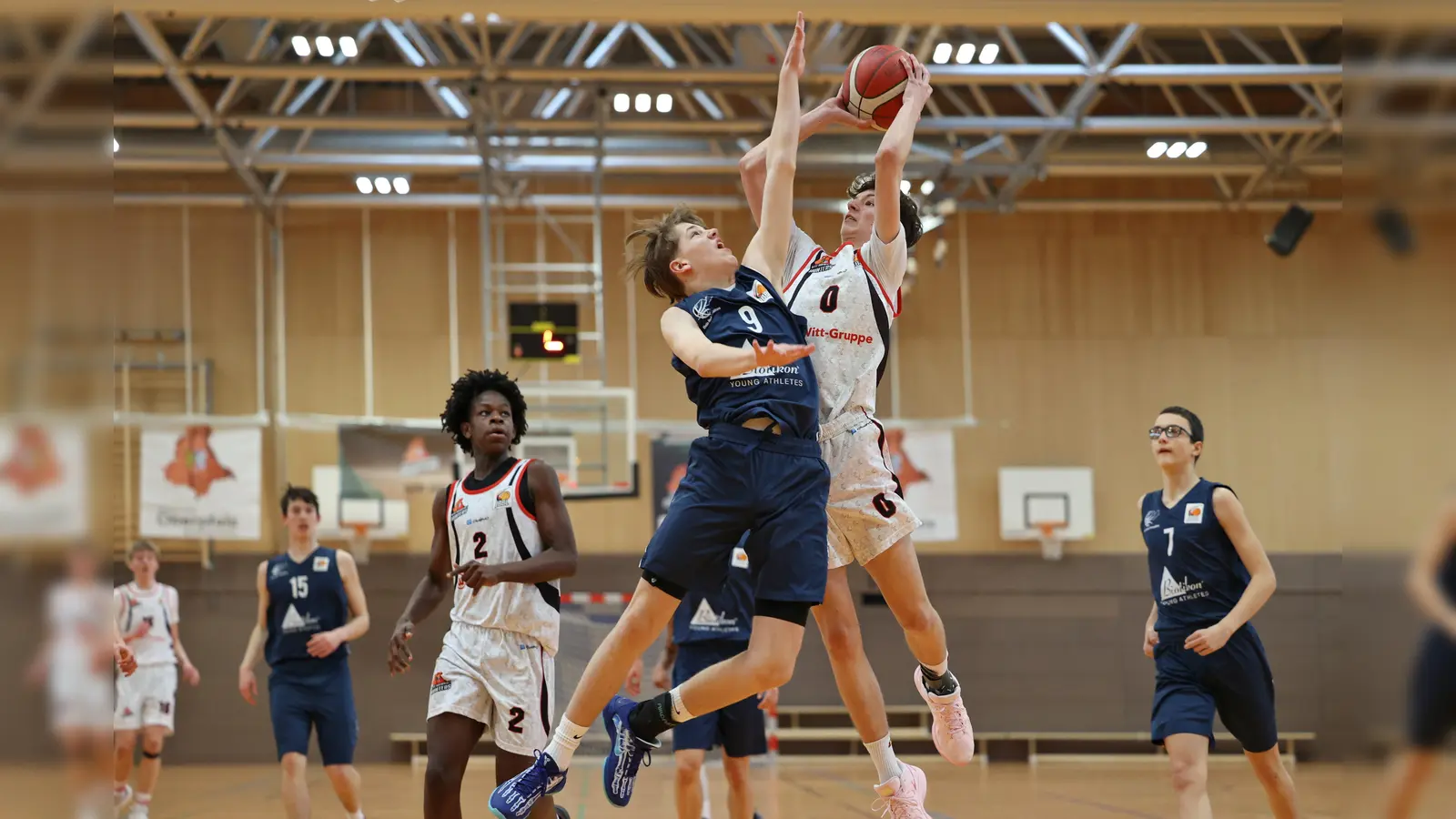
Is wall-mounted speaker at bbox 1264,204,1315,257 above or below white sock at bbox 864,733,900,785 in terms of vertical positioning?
above

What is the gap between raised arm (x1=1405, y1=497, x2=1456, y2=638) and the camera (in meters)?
0.76

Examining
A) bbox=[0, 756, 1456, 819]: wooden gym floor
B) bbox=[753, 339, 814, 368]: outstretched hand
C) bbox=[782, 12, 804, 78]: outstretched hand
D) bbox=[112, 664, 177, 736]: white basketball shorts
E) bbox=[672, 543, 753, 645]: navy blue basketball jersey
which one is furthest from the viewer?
bbox=[112, 664, 177, 736]: white basketball shorts

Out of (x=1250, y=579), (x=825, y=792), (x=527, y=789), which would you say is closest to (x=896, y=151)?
(x=527, y=789)

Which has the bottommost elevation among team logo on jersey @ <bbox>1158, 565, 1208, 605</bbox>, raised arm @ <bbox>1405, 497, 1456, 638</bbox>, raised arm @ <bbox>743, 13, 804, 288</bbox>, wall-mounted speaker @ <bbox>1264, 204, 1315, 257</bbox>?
team logo on jersey @ <bbox>1158, 565, 1208, 605</bbox>

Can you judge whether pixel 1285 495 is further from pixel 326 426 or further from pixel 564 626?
pixel 326 426

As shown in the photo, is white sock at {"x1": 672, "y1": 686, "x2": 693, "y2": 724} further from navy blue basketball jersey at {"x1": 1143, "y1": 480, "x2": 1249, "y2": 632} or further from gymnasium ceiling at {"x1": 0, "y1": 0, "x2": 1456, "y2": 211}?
gymnasium ceiling at {"x1": 0, "y1": 0, "x2": 1456, "y2": 211}

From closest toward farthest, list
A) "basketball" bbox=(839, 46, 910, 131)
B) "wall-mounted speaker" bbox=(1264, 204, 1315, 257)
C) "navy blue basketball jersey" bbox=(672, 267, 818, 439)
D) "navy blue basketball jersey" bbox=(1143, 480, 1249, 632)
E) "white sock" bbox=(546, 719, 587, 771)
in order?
"navy blue basketball jersey" bbox=(672, 267, 818, 439) → "white sock" bbox=(546, 719, 587, 771) → "basketball" bbox=(839, 46, 910, 131) → "navy blue basketball jersey" bbox=(1143, 480, 1249, 632) → "wall-mounted speaker" bbox=(1264, 204, 1315, 257)

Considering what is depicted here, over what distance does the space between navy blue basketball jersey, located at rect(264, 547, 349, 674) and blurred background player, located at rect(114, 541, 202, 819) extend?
109 inches

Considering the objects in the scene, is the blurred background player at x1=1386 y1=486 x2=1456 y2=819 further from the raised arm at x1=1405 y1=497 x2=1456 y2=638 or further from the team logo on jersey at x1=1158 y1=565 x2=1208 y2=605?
the team logo on jersey at x1=1158 y1=565 x2=1208 y2=605

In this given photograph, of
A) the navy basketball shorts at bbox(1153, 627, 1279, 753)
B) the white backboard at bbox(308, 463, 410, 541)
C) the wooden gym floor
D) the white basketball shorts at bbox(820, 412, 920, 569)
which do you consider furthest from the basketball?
the white backboard at bbox(308, 463, 410, 541)

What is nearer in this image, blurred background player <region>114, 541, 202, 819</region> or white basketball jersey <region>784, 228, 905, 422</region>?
white basketball jersey <region>784, 228, 905, 422</region>

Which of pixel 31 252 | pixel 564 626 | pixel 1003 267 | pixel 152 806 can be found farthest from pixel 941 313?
pixel 31 252

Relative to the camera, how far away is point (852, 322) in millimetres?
4469

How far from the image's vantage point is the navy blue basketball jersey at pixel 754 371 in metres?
3.95
